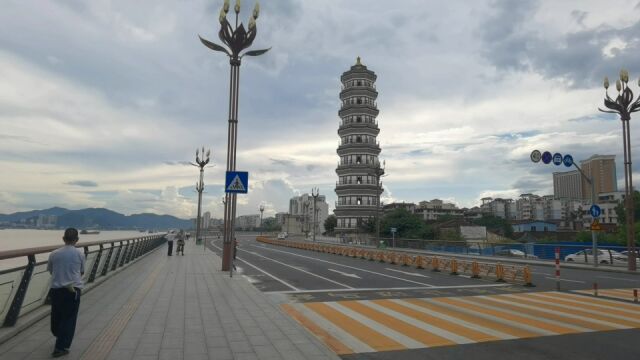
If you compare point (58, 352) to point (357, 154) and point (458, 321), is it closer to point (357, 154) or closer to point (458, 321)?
point (458, 321)

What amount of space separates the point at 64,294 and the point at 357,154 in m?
93.1

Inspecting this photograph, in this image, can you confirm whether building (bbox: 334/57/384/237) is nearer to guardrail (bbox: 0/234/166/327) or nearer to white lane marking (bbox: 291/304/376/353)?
white lane marking (bbox: 291/304/376/353)

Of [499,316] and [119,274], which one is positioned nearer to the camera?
[499,316]

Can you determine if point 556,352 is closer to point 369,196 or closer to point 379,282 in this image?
point 379,282

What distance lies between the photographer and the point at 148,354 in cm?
661

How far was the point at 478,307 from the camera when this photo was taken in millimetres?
11984

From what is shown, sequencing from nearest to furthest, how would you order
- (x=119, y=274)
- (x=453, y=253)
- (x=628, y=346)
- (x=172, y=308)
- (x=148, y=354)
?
(x=148, y=354)
(x=628, y=346)
(x=172, y=308)
(x=119, y=274)
(x=453, y=253)

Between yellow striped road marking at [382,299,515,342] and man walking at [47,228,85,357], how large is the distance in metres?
6.52

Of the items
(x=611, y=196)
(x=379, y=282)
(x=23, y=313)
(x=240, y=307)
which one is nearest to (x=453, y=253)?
(x=379, y=282)

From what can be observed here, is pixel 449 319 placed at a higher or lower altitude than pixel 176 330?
lower

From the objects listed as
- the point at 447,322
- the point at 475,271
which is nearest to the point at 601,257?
the point at 475,271

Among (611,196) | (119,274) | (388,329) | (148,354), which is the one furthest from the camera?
(611,196)

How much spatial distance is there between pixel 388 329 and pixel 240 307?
3595 mm

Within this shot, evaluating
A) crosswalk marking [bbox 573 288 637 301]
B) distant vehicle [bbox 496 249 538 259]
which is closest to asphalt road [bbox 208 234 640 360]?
crosswalk marking [bbox 573 288 637 301]
